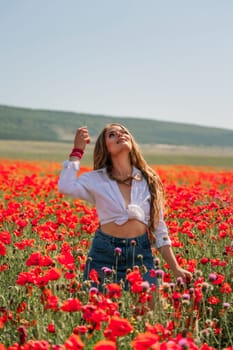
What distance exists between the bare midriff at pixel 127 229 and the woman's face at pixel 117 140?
538 millimetres

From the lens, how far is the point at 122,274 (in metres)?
4.23

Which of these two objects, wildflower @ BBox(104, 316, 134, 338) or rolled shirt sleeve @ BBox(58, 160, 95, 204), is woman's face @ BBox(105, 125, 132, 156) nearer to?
rolled shirt sleeve @ BBox(58, 160, 95, 204)

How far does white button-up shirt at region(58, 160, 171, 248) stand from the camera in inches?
168

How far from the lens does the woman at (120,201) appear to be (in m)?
4.18

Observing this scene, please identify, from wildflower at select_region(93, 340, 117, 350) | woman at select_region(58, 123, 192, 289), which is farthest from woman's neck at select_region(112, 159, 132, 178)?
wildflower at select_region(93, 340, 117, 350)

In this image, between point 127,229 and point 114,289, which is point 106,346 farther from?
point 127,229

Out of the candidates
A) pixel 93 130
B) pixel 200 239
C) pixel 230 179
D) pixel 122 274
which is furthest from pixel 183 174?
pixel 93 130

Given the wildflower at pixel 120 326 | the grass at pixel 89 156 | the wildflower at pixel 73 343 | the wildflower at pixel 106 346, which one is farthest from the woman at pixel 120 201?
the grass at pixel 89 156

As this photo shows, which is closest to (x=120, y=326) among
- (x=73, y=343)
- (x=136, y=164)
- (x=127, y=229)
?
(x=73, y=343)

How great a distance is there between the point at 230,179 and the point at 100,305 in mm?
11239

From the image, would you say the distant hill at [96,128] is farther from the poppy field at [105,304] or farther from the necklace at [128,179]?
the necklace at [128,179]

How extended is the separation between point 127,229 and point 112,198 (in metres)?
0.25

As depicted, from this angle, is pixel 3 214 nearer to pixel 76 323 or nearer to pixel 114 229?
pixel 114 229

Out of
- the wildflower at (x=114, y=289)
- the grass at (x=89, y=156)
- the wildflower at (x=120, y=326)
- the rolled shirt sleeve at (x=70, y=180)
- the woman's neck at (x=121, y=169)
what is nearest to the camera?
the wildflower at (x=120, y=326)
